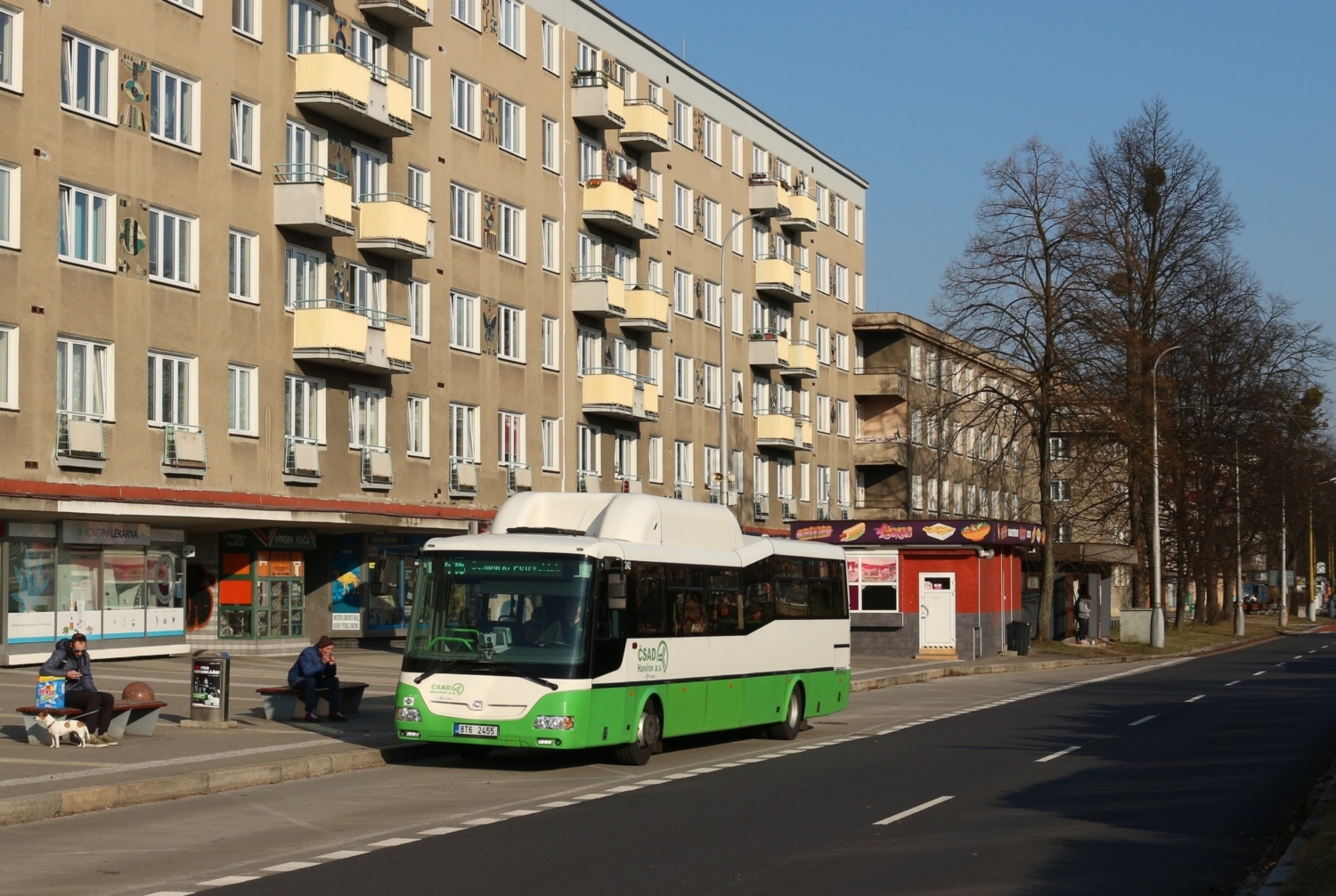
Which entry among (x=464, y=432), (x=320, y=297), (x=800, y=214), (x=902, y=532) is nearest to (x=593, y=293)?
(x=464, y=432)

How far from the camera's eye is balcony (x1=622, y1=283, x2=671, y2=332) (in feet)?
176

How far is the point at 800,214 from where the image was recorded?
6975 centimetres

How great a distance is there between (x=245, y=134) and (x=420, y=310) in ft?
26.7

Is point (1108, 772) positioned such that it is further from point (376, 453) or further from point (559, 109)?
point (559, 109)

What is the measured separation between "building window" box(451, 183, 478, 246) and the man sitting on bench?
24745 millimetres

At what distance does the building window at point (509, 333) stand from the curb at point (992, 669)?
15192mm

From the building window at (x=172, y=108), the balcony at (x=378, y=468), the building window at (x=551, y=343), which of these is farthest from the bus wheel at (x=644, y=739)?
the building window at (x=551, y=343)

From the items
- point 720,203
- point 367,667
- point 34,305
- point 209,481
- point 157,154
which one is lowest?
point 367,667

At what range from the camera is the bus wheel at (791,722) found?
76.6 feet

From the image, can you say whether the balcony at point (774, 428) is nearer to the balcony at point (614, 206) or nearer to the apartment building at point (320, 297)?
the apartment building at point (320, 297)

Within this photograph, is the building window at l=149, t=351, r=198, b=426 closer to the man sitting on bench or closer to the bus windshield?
the man sitting on bench

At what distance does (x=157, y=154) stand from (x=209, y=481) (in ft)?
22.4

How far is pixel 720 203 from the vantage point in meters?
64.2

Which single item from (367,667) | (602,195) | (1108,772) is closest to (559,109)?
(602,195)
